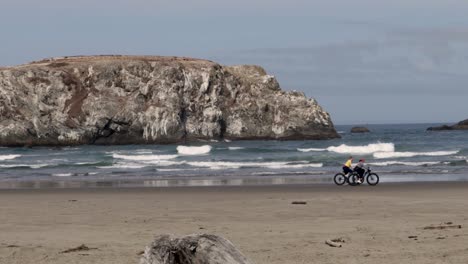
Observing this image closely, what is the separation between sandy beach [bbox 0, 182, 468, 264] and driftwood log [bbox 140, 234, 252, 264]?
4.61 meters

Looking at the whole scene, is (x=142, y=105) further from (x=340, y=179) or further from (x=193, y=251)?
(x=193, y=251)

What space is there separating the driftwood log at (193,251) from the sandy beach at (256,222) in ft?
15.1

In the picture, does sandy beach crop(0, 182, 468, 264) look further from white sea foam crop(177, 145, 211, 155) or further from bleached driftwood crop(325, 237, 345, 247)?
white sea foam crop(177, 145, 211, 155)

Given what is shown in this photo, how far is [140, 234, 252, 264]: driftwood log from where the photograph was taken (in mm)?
5773

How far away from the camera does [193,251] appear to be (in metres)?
5.78

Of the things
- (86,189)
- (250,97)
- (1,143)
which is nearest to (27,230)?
(86,189)

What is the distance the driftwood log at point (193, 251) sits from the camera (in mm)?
5773

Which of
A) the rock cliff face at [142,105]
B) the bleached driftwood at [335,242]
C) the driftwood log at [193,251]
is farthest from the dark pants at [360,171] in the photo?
the rock cliff face at [142,105]

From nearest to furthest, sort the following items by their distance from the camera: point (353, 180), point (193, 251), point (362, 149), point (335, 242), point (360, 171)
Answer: point (193, 251), point (335, 242), point (360, 171), point (353, 180), point (362, 149)

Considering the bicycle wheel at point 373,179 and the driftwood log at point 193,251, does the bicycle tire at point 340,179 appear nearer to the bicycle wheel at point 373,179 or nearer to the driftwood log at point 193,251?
the bicycle wheel at point 373,179

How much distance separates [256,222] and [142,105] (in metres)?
75.7

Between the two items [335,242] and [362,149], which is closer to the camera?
[335,242]

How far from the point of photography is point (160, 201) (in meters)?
20.8

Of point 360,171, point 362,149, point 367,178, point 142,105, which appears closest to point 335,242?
point 367,178
